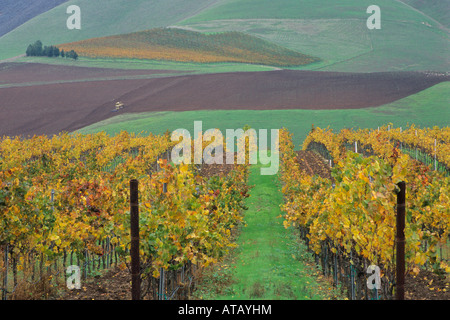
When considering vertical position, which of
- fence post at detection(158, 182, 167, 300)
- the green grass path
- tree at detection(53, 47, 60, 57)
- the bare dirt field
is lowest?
the green grass path

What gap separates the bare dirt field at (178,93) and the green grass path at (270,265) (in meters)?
42.1

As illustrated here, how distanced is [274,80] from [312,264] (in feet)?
213

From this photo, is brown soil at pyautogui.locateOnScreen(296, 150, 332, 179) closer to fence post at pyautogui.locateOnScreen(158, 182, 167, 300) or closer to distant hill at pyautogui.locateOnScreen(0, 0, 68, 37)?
fence post at pyautogui.locateOnScreen(158, 182, 167, 300)

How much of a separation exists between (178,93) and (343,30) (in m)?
56.0

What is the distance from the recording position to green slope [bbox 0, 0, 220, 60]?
138 m

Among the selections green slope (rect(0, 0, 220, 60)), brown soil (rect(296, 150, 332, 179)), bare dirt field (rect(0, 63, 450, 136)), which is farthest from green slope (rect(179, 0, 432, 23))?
brown soil (rect(296, 150, 332, 179))

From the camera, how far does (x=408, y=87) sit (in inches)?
2862

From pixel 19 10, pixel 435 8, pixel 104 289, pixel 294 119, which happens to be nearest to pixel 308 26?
pixel 435 8

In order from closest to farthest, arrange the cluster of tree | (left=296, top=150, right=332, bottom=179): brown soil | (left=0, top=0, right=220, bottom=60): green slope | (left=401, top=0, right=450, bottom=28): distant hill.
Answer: (left=296, top=150, right=332, bottom=179): brown soil
the cluster of tree
(left=401, top=0, right=450, bottom=28): distant hill
(left=0, top=0, right=220, bottom=60): green slope

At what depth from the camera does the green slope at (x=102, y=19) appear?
452ft

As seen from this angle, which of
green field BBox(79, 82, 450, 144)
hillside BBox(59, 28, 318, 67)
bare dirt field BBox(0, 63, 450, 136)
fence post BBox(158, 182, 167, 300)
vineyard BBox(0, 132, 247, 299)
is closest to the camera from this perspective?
fence post BBox(158, 182, 167, 300)

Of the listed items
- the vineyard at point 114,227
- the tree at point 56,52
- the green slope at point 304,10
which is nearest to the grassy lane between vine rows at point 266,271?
the vineyard at point 114,227

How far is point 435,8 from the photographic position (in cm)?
13725

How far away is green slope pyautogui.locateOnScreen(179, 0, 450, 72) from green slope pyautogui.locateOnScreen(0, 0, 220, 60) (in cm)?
1757
